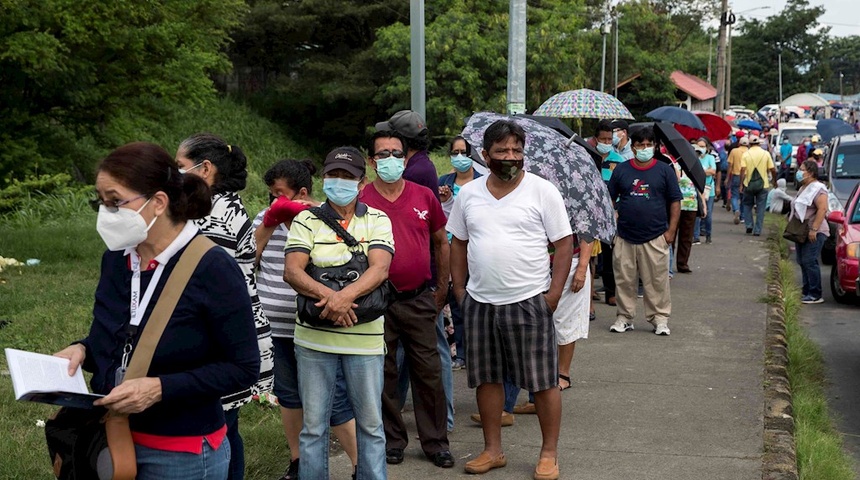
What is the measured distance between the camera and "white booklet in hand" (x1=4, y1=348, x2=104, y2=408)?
3.00 metres

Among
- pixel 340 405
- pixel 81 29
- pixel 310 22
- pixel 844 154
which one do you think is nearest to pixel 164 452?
pixel 340 405

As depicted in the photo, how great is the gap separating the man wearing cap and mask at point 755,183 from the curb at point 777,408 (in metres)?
7.18

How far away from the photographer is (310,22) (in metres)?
42.9

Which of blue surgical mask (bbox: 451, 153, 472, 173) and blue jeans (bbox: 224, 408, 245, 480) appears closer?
blue jeans (bbox: 224, 408, 245, 480)

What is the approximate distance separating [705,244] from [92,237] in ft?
31.5

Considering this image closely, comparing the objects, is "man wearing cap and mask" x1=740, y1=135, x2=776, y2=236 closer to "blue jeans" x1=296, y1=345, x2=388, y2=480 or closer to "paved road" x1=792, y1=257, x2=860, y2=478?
"paved road" x1=792, y1=257, x2=860, y2=478

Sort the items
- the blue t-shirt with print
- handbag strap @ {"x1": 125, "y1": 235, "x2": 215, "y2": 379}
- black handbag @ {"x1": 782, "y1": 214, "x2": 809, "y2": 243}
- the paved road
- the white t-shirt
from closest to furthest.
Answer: handbag strap @ {"x1": 125, "y1": 235, "x2": 215, "y2": 379} → the white t-shirt → the paved road → the blue t-shirt with print → black handbag @ {"x1": 782, "y1": 214, "x2": 809, "y2": 243}

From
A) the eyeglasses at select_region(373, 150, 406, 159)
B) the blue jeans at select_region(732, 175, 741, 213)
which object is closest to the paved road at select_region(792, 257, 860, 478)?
the eyeglasses at select_region(373, 150, 406, 159)

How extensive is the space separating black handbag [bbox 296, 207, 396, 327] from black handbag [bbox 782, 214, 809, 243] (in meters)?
9.25

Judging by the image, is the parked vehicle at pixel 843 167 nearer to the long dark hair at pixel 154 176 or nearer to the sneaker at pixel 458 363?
the sneaker at pixel 458 363

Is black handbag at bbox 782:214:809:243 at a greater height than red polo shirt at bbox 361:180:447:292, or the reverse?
red polo shirt at bbox 361:180:447:292

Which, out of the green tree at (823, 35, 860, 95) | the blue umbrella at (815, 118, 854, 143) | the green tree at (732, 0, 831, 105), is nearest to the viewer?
the blue umbrella at (815, 118, 854, 143)

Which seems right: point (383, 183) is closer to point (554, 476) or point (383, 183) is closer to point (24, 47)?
point (554, 476)

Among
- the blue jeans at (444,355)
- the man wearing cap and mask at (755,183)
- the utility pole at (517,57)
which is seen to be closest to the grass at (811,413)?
the blue jeans at (444,355)
